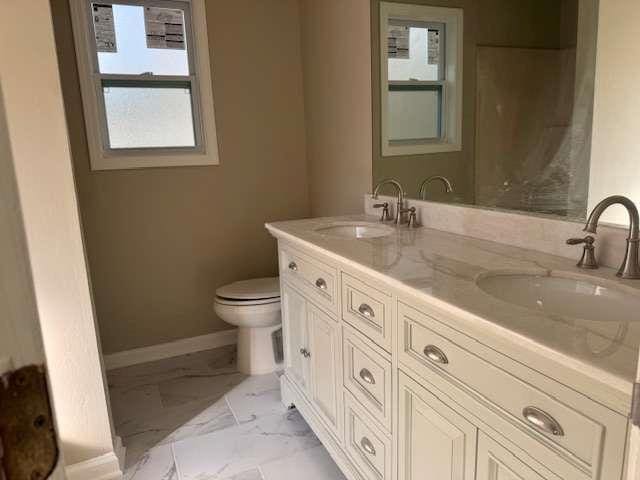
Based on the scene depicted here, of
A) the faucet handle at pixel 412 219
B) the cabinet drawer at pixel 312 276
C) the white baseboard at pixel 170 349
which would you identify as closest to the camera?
the cabinet drawer at pixel 312 276

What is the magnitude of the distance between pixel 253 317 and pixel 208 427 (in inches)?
23.2

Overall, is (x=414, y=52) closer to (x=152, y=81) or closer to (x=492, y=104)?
(x=492, y=104)

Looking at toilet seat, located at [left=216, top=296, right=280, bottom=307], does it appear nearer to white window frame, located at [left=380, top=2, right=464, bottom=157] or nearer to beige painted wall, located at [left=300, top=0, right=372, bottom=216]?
beige painted wall, located at [left=300, top=0, right=372, bottom=216]

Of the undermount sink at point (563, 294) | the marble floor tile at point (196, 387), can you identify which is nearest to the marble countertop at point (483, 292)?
the undermount sink at point (563, 294)

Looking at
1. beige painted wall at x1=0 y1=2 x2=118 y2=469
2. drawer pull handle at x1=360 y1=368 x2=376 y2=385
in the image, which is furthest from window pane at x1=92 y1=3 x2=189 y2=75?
drawer pull handle at x1=360 y1=368 x2=376 y2=385

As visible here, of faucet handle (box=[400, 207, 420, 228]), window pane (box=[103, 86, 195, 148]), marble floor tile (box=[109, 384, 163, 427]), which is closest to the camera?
faucet handle (box=[400, 207, 420, 228])

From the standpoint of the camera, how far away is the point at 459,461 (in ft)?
3.34

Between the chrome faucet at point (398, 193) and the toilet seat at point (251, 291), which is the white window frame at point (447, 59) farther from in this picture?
the toilet seat at point (251, 291)

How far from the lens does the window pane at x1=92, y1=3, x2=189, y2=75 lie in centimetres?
250

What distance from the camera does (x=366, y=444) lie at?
57.8 inches

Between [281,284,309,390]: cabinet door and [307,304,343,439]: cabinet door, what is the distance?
7cm

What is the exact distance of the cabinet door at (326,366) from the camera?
5.30ft

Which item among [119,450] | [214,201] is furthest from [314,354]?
[214,201]

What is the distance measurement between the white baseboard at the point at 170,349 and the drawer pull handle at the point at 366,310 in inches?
70.1
